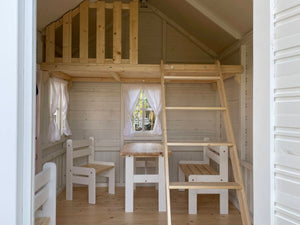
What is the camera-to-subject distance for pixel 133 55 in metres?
3.40

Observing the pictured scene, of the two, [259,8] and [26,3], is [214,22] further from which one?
[26,3]

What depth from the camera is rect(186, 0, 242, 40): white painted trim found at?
3.57 meters

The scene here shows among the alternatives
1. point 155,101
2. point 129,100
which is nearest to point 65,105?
point 129,100

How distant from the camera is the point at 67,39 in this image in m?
3.43

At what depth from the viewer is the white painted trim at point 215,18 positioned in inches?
141

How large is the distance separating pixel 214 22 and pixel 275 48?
119 inches

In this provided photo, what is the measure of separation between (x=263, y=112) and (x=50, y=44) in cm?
327

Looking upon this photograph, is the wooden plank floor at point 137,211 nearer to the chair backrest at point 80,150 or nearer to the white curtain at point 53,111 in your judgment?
the chair backrest at point 80,150

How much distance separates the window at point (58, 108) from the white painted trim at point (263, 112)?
3.50m

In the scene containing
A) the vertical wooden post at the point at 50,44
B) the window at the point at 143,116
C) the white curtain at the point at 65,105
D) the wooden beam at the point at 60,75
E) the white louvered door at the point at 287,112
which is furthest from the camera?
the window at the point at 143,116

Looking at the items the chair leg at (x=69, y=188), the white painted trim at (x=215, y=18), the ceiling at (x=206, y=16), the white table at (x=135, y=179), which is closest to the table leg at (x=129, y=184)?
the white table at (x=135, y=179)

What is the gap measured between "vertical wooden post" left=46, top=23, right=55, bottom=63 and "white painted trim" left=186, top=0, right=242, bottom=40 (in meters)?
2.08

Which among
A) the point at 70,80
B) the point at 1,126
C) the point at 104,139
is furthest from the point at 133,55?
the point at 1,126

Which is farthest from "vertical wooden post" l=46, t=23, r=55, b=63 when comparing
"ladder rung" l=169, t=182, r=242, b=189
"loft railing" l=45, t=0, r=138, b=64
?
"ladder rung" l=169, t=182, r=242, b=189
